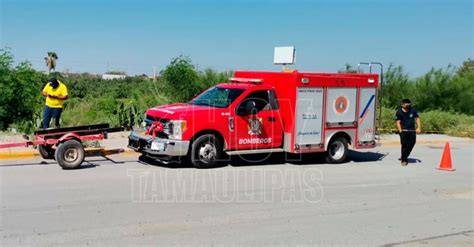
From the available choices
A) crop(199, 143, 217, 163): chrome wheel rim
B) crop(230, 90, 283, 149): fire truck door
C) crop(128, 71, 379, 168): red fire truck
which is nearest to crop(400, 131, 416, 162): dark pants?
crop(128, 71, 379, 168): red fire truck

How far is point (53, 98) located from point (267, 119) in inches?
198

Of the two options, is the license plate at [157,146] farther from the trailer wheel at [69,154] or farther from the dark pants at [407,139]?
the dark pants at [407,139]

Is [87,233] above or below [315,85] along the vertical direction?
below

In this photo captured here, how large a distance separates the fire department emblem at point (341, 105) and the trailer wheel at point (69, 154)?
20.1 ft

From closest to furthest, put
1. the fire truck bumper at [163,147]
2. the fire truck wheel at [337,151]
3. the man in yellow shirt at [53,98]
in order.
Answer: the fire truck bumper at [163,147] < the man in yellow shirt at [53,98] < the fire truck wheel at [337,151]

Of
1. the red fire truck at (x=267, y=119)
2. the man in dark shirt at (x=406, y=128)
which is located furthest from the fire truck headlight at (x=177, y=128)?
the man in dark shirt at (x=406, y=128)

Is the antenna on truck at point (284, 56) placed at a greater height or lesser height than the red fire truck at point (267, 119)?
greater

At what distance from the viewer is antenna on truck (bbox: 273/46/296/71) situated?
1476 cm

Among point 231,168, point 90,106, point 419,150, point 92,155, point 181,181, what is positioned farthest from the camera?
point 90,106

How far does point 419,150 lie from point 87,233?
13.4 m

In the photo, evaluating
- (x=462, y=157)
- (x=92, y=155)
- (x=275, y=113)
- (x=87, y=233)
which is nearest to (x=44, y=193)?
(x=87, y=233)

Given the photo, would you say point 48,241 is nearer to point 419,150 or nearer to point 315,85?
point 315,85

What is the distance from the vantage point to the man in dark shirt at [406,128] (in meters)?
13.7

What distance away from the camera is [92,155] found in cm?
1309
